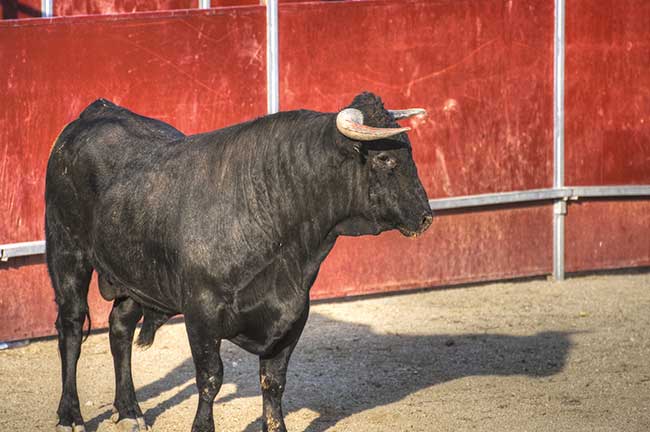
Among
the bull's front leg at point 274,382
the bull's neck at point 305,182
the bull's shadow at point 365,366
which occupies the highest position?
the bull's neck at point 305,182

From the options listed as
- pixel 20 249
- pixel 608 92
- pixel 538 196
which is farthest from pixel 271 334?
pixel 608 92

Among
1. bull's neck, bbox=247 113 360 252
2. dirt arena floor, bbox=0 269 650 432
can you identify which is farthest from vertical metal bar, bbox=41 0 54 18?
bull's neck, bbox=247 113 360 252

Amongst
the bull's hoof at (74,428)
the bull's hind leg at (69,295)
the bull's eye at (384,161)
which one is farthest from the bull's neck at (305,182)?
the bull's hoof at (74,428)

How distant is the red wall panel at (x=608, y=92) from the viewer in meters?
11.2

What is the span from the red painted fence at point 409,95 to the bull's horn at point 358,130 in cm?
373

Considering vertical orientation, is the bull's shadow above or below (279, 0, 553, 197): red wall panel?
below

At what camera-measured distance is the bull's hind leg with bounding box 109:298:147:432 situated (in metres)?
7.12

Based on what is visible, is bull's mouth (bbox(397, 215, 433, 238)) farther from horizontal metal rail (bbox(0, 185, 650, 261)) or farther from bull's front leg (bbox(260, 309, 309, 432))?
horizontal metal rail (bbox(0, 185, 650, 261))

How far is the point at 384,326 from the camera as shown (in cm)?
952

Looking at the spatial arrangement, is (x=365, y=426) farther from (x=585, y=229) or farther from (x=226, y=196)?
(x=585, y=229)

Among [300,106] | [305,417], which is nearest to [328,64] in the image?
[300,106]

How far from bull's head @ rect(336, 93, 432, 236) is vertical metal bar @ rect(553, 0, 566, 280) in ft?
17.4

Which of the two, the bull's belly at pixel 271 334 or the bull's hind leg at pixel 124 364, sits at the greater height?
the bull's belly at pixel 271 334

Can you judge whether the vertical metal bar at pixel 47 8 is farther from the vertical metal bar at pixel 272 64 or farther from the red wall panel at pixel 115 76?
the vertical metal bar at pixel 272 64
